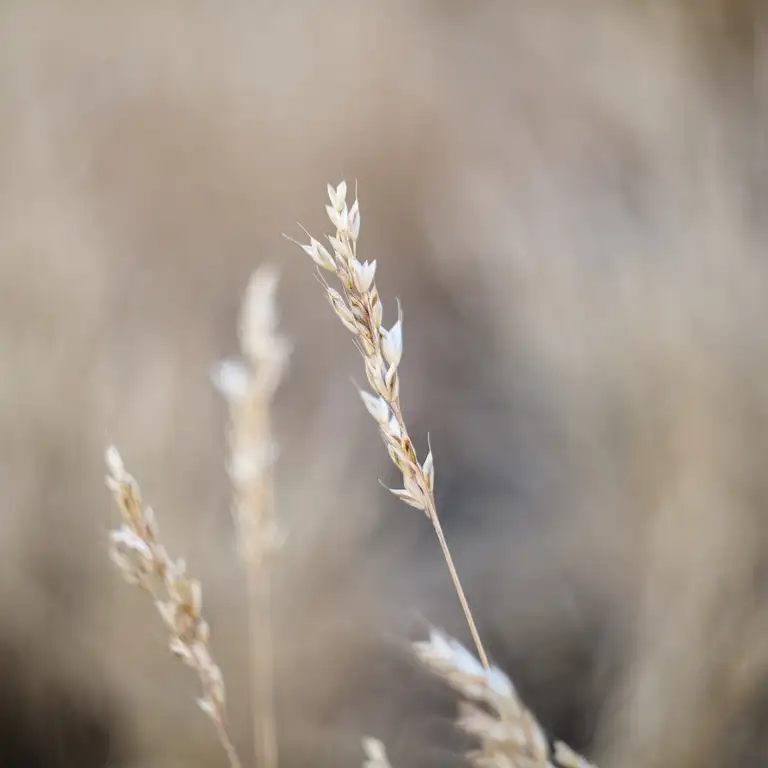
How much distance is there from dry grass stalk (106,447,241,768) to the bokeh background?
26 cm

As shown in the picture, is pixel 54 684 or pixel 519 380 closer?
pixel 54 684

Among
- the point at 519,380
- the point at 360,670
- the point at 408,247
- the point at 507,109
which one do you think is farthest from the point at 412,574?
the point at 507,109

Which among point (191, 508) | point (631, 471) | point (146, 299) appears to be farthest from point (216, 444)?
point (631, 471)

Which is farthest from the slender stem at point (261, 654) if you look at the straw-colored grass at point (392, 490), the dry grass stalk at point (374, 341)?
the dry grass stalk at point (374, 341)

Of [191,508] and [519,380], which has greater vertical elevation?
[519,380]

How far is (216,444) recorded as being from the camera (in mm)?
639

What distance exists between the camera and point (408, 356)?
649 mm

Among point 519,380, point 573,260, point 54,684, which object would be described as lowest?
point 54,684

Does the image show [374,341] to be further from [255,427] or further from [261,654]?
[261,654]

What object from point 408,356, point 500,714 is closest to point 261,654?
point 408,356

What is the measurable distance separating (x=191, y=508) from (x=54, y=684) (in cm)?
17

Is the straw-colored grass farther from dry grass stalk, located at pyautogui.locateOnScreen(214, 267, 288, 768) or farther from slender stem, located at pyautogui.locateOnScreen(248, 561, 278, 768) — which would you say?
slender stem, located at pyautogui.locateOnScreen(248, 561, 278, 768)

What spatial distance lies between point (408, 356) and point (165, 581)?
0.43 metres

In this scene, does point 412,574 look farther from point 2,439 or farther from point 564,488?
point 2,439
